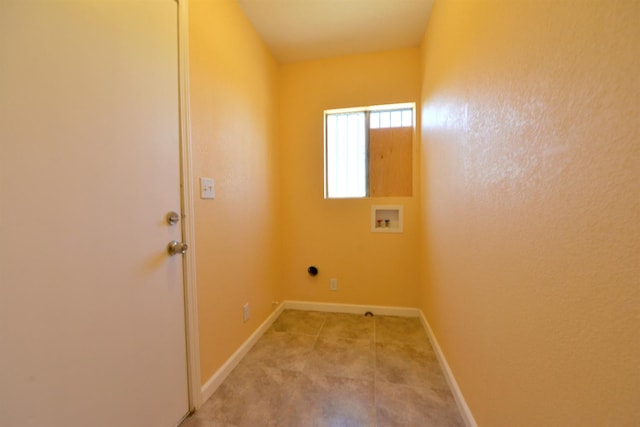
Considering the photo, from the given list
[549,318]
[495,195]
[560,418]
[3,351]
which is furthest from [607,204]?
[3,351]

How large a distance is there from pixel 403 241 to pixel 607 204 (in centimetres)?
195

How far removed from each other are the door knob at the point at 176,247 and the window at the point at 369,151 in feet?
5.27

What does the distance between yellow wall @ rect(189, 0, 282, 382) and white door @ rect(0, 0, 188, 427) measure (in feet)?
0.69

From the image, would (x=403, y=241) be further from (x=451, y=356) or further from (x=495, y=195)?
(x=495, y=195)

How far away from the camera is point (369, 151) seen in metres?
2.54

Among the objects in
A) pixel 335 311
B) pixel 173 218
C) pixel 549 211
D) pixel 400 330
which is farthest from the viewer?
pixel 335 311

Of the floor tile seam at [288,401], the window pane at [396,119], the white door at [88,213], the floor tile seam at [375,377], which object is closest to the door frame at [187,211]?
the white door at [88,213]

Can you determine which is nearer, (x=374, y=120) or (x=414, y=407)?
(x=414, y=407)

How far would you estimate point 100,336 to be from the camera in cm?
88

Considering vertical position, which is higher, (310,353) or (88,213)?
(88,213)

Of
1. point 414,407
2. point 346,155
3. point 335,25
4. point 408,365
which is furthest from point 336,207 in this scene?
point 414,407

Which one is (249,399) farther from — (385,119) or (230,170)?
(385,119)

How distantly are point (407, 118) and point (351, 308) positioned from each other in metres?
2.04

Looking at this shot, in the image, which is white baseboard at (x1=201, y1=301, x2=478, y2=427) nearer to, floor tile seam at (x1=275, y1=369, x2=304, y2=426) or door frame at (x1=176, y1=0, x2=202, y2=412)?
door frame at (x1=176, y1=0, x2=202, y2=412)
